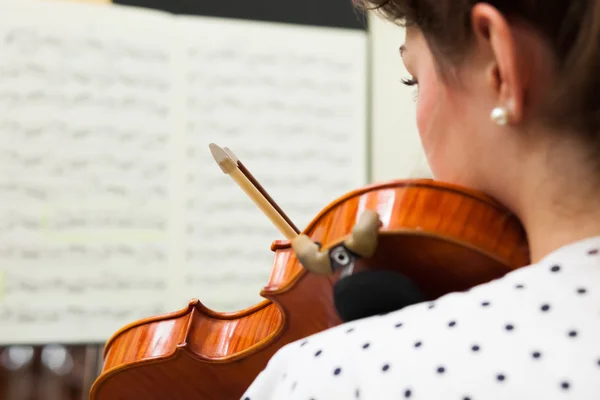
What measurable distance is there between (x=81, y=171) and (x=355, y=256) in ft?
3.58

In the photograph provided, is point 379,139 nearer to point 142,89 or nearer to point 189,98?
point 189,98

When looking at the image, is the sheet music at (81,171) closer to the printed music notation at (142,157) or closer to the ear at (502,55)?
the printed music notation at (142,157)

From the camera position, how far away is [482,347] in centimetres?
43

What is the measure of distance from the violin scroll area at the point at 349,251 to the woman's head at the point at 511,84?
10 centimetres

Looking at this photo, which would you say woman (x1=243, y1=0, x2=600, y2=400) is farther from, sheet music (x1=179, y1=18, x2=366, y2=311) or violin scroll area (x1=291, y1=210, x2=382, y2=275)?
sheet music (x1=179, y1=18, x2=366, y2=311)

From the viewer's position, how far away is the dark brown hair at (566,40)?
1.57ft

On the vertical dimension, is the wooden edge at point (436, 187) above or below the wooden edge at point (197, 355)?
above

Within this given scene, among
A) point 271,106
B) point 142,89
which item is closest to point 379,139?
point 271,106

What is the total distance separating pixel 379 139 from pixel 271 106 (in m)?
0.35

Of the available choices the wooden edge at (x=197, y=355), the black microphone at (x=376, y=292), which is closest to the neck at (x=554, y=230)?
the black microphone at (x=376, y=292)

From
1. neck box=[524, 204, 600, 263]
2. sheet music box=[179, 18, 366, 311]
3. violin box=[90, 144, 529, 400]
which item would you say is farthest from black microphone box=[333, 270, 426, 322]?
sheet music box=[179, 18, 366, 311]

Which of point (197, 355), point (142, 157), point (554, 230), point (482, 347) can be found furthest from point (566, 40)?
point (142, 157)

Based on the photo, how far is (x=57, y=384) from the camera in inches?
57.6

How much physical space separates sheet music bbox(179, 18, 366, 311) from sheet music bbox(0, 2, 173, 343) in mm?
88
